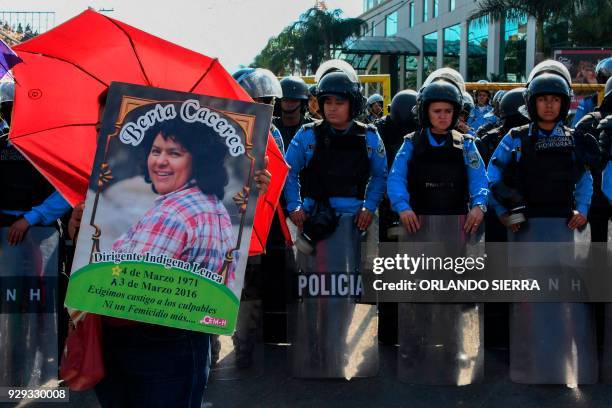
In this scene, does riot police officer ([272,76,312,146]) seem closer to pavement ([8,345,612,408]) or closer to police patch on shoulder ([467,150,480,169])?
police patch on shoulder ([467,150,480,169])

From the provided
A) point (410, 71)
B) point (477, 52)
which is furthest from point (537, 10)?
point (410, 71)

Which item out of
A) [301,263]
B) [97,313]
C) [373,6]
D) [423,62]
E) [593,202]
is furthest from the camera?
[373,6]

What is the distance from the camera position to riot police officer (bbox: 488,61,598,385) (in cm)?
480

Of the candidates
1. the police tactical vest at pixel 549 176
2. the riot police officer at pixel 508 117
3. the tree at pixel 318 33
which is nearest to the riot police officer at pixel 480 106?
the riot police officer at pixel 508 117

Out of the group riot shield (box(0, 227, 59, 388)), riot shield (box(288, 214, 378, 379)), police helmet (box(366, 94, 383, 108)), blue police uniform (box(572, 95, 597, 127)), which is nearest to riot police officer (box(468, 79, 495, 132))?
police helmet (box(366, 94, 383, 108))

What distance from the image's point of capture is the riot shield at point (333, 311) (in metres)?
4.82

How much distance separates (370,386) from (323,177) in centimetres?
134

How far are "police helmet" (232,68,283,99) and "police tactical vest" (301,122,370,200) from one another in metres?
1.01

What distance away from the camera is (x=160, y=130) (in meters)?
2.41

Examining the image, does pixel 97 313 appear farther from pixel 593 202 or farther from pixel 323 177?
pixel 593 202

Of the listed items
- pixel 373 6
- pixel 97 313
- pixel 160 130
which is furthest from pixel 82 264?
pixel 373 6

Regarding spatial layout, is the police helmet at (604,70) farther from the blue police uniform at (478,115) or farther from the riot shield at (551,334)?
the riot shield at (551,334)

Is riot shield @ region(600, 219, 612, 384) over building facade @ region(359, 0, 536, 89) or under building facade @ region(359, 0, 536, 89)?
under

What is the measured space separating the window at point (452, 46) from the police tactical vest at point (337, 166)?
173 feet
